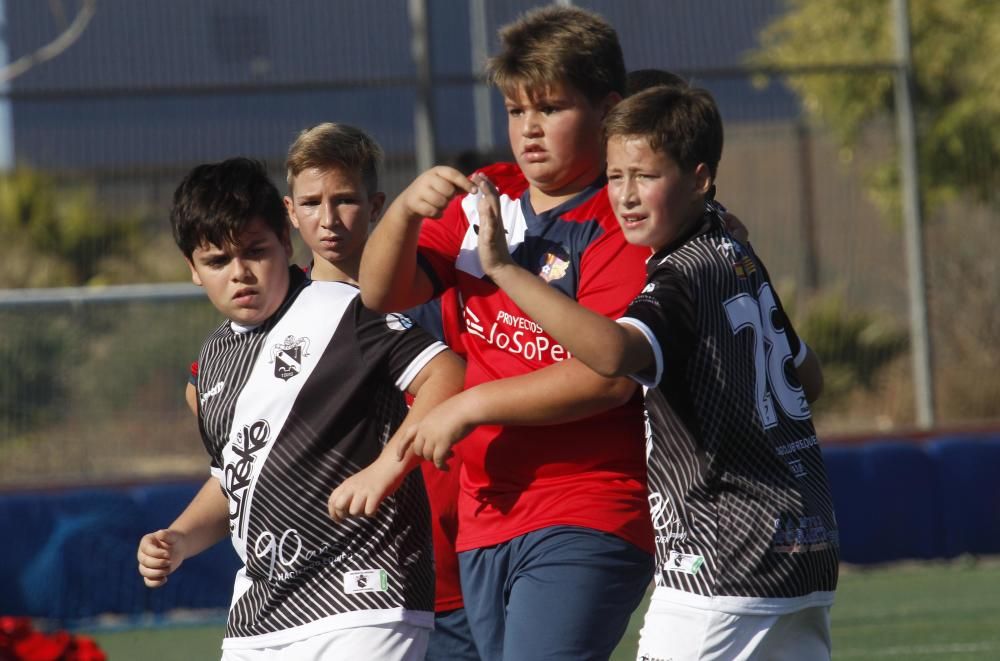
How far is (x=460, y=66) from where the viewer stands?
11492 mm

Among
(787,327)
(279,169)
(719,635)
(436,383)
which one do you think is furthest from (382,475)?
(279,169)

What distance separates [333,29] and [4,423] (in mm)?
3706

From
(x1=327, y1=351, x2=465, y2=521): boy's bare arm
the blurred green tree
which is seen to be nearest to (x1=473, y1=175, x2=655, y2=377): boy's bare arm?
(x1=327, y1=351, x2=465, y2=521): boy's bare arm

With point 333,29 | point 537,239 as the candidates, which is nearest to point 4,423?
point 333,29

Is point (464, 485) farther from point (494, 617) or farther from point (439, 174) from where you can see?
point (439, 174)

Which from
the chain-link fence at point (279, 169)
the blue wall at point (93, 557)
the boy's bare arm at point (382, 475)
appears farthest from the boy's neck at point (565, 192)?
the chain-link fence at point (279, 169)

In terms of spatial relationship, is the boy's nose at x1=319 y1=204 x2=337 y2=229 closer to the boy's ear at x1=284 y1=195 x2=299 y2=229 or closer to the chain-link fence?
the boy's ear at x1=284 y1=195 x2=299 y2=229

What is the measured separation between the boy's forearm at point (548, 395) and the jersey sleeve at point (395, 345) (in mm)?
247

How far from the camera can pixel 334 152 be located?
3953 millimetres

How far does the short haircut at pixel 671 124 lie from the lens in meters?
3.25

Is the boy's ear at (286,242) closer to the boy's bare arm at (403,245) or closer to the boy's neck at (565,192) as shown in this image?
the boy's bare arm at (403,245)

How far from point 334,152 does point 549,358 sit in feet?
2.80

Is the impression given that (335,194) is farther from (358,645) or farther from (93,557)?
(93,557)

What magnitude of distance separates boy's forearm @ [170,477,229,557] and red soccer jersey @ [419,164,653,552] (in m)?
0.59
